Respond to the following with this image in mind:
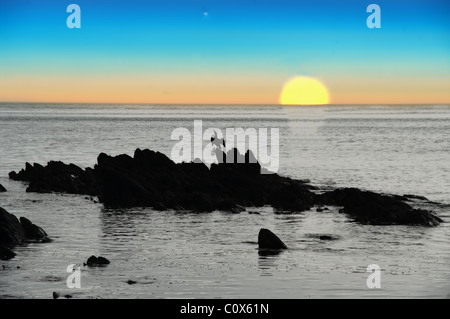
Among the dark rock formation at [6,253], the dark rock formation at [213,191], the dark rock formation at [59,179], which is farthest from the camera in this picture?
the dark rock formation at [59,179]

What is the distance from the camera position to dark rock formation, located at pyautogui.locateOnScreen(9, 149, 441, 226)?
155 ft

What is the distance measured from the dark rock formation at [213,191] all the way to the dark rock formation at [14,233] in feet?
44.5

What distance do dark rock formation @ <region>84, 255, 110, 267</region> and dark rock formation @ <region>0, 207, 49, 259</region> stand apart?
159 inches

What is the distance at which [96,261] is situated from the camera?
32250mm

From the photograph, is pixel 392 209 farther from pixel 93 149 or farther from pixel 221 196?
pixel 93 149

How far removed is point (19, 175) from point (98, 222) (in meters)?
28.7

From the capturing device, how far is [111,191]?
174 feet

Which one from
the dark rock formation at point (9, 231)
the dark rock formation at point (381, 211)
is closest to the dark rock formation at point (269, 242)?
the dark rock formation at point (381, 211)

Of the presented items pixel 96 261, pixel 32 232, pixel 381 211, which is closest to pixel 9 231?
pixel 32 232

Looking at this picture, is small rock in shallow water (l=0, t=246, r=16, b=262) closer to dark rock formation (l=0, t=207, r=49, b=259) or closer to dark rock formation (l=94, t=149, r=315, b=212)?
dark rock formation (l=0, t=207, r=49, b=259)

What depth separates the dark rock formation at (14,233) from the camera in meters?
35.7

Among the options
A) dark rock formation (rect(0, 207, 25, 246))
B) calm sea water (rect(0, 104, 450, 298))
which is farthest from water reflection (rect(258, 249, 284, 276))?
dark rock formation (rect(0, 207, 25, 246))

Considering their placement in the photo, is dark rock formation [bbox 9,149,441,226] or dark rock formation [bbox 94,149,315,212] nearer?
dark rock formation [bbox 9,149,441,226]

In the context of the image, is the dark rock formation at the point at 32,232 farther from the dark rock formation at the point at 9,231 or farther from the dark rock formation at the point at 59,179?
the dark rock formation at the point at 59,179
